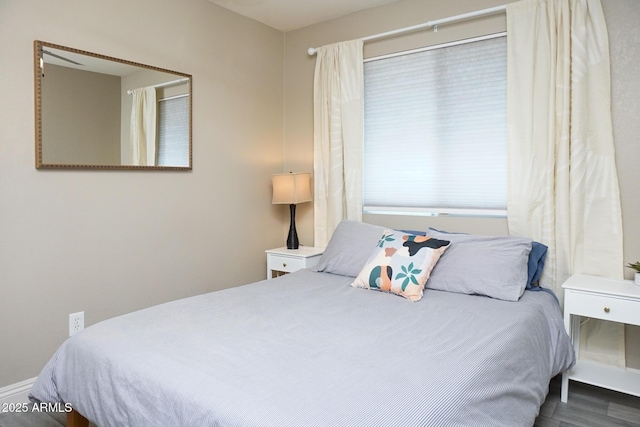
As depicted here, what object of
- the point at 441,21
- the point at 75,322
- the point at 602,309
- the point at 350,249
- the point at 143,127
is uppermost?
the point at 441,21

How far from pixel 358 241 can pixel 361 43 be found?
1.58m

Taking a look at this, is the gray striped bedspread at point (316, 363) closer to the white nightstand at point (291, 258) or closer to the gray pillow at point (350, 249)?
the gray pillow at point (350, 249)

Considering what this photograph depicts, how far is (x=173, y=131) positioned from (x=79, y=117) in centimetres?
64

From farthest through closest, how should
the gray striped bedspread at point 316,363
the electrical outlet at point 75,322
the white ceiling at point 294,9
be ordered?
the white ceiling at point 294,9
the electrical outlet at point 75,322
the gray striped bedspread at point 316,363

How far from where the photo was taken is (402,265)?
2.43 metres

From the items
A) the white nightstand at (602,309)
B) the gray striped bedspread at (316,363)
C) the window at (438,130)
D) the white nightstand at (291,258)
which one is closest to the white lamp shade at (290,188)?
A: the white nightstand at (291,258)

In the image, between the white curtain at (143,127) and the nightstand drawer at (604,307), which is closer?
the nightstand drawer at (604,307)

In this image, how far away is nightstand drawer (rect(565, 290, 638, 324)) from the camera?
2129 millimetres

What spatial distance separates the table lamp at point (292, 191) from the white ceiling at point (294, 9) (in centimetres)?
128

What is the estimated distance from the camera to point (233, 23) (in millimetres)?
3428

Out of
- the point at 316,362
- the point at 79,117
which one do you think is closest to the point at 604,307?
the point at 316,362

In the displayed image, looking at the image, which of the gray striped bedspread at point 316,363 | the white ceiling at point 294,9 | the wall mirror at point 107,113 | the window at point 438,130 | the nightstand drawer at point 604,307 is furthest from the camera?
the white ceiling at point 294,9

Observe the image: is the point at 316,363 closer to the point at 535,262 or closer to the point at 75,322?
the point at 535,262

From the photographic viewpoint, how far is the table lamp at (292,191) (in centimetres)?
352
